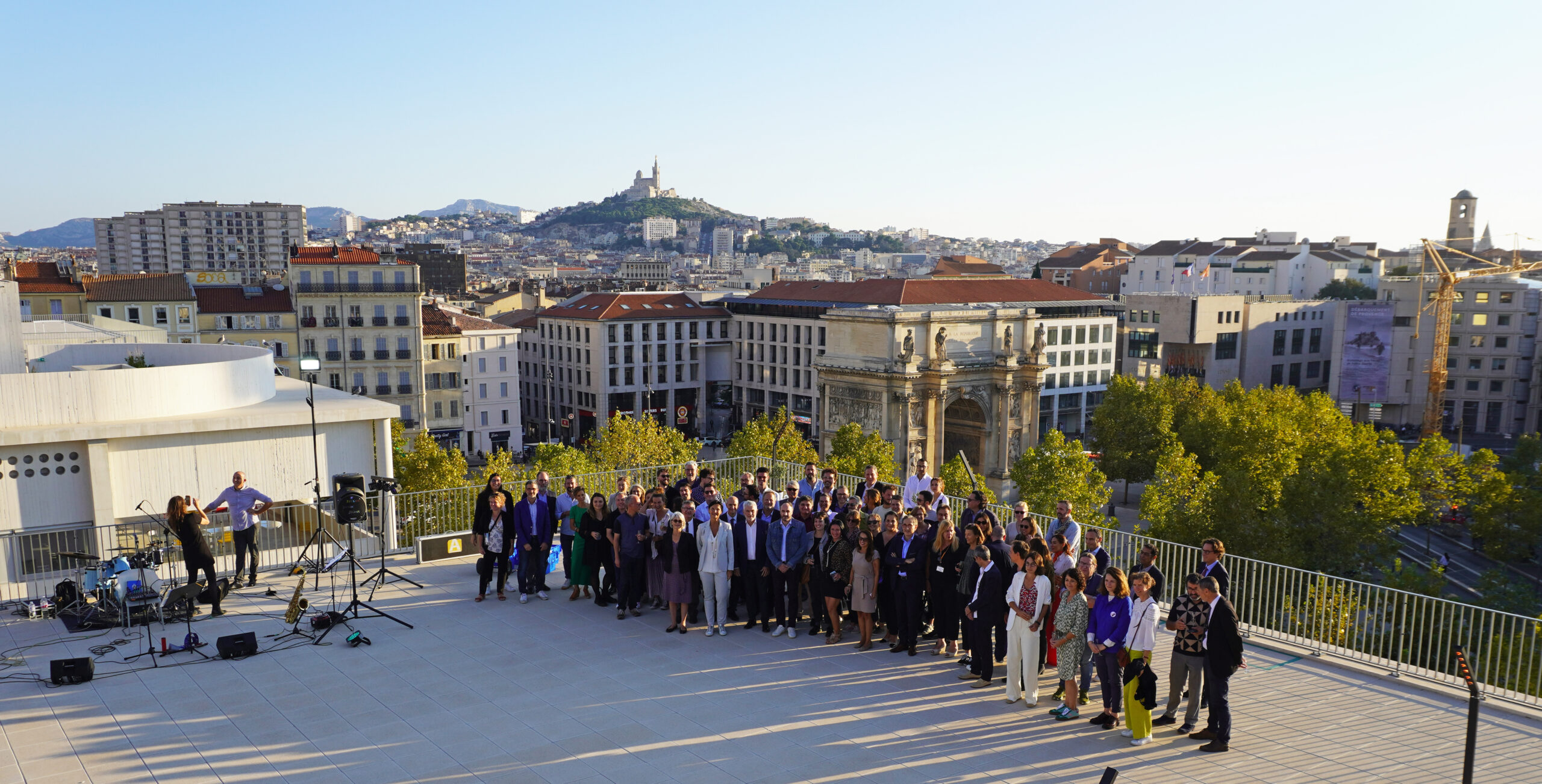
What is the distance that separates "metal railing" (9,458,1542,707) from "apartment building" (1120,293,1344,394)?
74.0 m

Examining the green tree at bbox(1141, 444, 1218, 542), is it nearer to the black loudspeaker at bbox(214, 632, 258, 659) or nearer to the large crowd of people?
Result: the large crowd of people

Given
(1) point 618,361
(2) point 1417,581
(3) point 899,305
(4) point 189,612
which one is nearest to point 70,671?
(4) point 189,612

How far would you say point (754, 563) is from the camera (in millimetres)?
13938

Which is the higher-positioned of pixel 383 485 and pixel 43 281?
pixel 43 281

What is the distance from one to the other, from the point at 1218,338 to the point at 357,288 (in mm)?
68418

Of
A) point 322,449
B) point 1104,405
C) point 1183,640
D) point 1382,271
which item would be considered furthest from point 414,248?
point 1183,640

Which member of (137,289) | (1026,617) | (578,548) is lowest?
(578,548)

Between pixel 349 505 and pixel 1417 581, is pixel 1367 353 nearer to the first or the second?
pixel 1417 581

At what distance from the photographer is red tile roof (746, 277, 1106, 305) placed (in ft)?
Result: 263

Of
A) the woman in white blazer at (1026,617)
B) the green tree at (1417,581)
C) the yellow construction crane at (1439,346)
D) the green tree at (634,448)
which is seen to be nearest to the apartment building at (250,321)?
the green tree at (634,448)

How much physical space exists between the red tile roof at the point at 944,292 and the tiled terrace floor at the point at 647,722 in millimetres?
66201

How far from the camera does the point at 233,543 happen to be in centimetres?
1627

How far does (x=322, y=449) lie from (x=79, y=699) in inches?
282

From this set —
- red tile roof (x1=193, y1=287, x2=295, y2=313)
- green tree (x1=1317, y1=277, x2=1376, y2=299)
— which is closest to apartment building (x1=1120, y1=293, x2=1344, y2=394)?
green tree (x1=1317, y1=277, x2=1376, y2=299)
